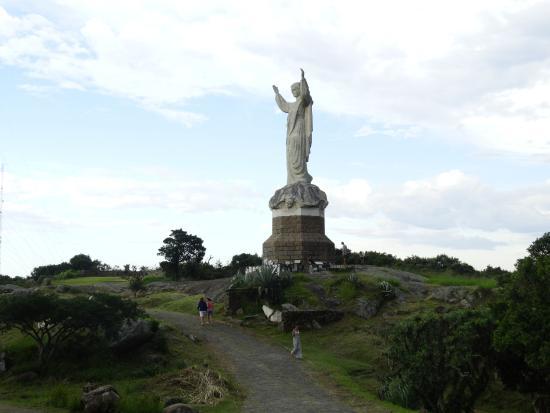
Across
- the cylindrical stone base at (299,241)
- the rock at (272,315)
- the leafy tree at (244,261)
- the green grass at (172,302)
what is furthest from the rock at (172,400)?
the leafy tree at (244,261)

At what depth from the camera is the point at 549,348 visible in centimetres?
1217

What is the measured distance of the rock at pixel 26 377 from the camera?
15.9 m

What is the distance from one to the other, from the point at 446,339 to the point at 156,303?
17.5m

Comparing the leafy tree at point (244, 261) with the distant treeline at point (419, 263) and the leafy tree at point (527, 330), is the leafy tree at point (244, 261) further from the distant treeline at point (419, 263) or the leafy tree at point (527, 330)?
the leafy tree at point (527, 330)

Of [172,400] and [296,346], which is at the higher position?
[296,346]

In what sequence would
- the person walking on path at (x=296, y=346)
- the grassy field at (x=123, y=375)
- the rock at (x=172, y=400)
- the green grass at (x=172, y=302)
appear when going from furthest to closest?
the green grass at (x=172, y=302) → the person walking on path at (x=296, y=346) → the grassy field at (x=123, y=375) → the rock at (x=172, y=400)

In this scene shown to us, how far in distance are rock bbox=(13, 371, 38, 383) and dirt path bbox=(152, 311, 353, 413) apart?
15.5ft

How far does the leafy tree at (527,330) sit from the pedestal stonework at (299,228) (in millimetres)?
11987

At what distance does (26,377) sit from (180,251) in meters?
24.3

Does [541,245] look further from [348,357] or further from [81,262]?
[81,262]

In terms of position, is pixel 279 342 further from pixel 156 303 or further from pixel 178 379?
pixel 156 303

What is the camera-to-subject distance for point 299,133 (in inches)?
1094

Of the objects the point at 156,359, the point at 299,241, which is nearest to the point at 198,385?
the point at 156,359

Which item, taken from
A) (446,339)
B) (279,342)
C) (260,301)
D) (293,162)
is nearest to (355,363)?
(279,342)
